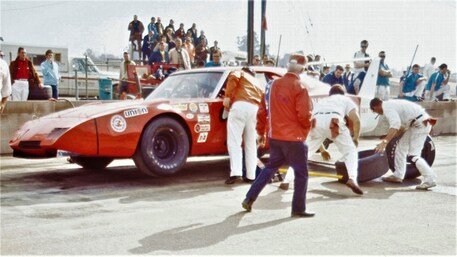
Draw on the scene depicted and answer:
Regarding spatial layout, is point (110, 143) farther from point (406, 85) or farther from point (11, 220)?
point (406, 85)

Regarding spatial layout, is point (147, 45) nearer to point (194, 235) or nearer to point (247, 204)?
point (247, 204)

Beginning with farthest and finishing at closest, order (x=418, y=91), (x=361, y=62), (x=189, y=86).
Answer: (x=418, y=91), (x=361, y=62), (x=189, y=86)

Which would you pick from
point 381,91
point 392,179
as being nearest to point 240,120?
point 392,179

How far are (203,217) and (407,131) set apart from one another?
3.72 metres

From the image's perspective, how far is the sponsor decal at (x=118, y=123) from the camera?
22.7ft

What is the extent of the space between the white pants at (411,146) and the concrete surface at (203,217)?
28cm

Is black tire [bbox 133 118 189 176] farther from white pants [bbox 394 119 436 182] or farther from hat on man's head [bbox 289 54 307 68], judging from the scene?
white pants [bbox 394 119 436 182]

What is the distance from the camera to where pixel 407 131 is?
310 inches

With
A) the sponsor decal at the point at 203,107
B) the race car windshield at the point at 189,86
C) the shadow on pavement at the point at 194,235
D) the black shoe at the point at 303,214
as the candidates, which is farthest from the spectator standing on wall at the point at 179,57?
the shadow on pavement at the point at 194,235

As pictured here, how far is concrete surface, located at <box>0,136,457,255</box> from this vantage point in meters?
4.47

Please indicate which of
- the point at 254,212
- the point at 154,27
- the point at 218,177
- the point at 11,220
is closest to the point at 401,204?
the point at 254,212

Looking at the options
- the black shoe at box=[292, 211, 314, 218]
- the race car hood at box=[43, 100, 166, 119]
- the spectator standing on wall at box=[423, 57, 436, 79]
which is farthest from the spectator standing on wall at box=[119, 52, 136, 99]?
the spectator standing on wall at box=[423, 57, 436, 79]

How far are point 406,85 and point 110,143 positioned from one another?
11.1 meters

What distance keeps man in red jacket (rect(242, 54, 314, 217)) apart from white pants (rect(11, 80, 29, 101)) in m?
7.47
